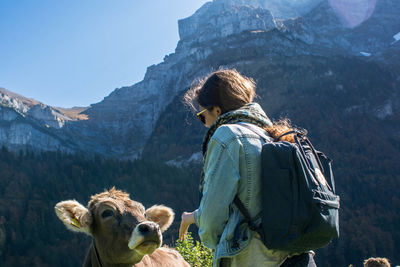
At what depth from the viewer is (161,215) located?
14.9 ft

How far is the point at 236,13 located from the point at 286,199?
475 feet

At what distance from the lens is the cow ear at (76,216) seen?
3.77 metres

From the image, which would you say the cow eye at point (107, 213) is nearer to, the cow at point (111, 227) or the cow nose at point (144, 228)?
the cow at point (111, 227)

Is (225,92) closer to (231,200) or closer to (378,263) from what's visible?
(231,200)

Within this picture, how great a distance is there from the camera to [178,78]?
132500 millimetres

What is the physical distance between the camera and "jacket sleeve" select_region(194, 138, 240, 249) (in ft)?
6.79

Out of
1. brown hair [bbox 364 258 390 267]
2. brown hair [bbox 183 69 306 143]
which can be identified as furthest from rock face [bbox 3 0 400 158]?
brown hair [bbox 183 69 306 143]

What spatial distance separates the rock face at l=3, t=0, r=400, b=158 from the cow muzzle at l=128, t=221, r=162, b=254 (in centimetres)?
10740

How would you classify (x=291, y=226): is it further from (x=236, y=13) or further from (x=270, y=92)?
(x=236, y=13)

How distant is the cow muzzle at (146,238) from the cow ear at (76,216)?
75cm

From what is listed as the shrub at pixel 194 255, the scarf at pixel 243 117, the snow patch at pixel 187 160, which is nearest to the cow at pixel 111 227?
the scarf at pixel 243 117

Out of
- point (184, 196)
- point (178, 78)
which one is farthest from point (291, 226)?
point (178, 78)

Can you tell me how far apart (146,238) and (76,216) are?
0.99m

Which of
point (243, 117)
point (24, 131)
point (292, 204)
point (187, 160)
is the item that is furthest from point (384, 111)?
point (24, 131)
